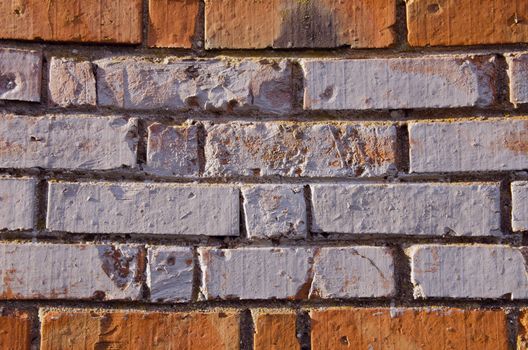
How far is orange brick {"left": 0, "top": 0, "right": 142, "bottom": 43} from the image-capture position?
3.24 feet

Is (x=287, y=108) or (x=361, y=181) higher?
(x=287, y=108)

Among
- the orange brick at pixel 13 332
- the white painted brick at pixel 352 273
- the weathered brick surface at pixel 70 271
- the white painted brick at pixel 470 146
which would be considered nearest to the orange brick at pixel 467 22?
the white painted brick at pixel 470 146

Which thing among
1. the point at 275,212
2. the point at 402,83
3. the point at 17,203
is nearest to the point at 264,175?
the point at 275,212

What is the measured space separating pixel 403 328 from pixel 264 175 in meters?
0.32

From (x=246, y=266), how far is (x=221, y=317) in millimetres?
89

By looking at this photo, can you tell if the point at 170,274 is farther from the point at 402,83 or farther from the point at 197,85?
the point at 402,83

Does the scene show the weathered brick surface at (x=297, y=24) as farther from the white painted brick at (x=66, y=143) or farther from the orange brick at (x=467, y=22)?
the white painted brick at (x=66, y=143)

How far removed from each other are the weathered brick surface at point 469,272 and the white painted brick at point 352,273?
0.05 m

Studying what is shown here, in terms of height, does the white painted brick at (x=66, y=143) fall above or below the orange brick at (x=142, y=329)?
above

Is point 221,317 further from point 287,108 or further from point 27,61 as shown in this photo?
point 27,61

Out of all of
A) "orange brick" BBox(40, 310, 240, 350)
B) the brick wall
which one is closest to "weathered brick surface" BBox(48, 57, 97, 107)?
the brick wall

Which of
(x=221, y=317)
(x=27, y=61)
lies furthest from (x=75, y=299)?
(x=27, y=61)

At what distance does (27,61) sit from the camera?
3.23 ft

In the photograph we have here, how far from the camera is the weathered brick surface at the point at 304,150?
3.17ft
